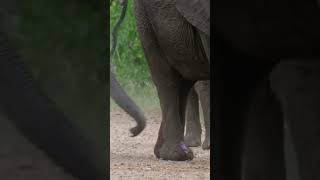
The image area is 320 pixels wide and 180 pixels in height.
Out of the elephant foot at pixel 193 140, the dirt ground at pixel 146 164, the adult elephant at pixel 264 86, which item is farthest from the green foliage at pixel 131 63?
the adult elephant at pixel 264 86

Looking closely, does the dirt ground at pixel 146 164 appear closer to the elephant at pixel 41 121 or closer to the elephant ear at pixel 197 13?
the elephant ear at pixel 197 13

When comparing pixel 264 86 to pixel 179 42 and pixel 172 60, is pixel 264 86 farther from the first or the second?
pixel 172 60

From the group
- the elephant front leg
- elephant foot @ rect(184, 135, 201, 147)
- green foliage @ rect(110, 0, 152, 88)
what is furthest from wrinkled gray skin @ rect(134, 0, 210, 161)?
green foliage @ rect(110, 0, 152, 88)

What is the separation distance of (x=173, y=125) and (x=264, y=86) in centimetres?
474

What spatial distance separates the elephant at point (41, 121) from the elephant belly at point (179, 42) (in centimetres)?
463

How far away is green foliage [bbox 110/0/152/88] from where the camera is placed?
15.9 m

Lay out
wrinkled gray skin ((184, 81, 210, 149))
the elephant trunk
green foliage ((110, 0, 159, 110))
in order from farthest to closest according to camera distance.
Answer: green foliage ((110, 0, 159, 110))
wrinkled gray skin ((184, 81, 210, 149))
the elephant trunk

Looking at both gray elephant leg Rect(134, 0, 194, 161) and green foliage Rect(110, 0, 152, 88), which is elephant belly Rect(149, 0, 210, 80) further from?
green foliage Rect(110, 0, 152, 88)

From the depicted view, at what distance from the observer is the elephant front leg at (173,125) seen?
7.24 metres

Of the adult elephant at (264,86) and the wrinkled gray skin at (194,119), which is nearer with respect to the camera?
the adult elephant at (264,86)

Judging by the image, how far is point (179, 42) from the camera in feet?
23.9

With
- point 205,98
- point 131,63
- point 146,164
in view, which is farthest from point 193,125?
point 131,63

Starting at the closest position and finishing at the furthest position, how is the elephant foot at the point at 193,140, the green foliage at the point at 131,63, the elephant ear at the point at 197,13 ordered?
the elephant ear at the point at 197,13
the elephant foot at the point at 193,140
the green foliage at the point at 131,63

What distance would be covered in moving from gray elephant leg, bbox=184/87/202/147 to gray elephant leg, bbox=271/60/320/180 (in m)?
5.98
